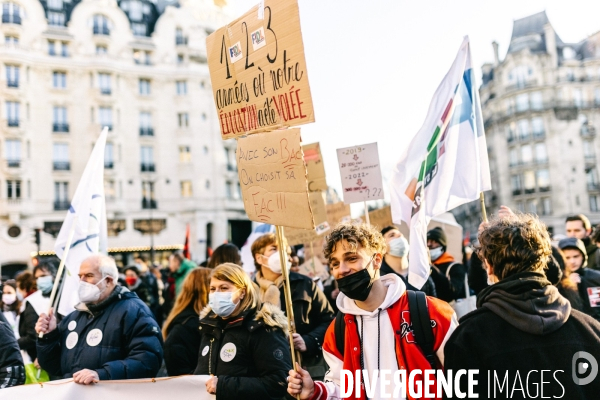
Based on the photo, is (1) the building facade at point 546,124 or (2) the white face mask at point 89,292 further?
(1) the building facade at point 546,124

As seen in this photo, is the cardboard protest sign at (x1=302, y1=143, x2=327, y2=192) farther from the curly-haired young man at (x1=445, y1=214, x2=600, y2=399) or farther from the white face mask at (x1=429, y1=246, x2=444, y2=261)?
the curly-haired young man at (x1=445, y1=214, x2=600, y2=399)

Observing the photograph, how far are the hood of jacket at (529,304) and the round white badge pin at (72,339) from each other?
313 centimetres

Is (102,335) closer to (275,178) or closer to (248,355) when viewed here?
(248,355)

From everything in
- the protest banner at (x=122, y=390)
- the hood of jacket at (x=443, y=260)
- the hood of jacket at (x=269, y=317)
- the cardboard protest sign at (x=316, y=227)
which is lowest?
the protest banner at (x=122, y=390)

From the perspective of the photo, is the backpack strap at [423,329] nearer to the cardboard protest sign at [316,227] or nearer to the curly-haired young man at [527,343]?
the curly-haired young man at [527,343]

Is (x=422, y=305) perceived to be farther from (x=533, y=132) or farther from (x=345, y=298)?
(x=533, y=132)

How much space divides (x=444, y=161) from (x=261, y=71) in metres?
2.22

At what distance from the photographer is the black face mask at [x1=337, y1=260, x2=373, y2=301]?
105 inches

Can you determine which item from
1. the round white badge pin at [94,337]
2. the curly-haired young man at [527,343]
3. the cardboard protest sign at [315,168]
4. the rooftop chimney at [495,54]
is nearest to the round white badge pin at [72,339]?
the round white badge pin at [94,337]

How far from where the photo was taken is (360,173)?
24.0ft

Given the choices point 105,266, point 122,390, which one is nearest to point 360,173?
point 105,266

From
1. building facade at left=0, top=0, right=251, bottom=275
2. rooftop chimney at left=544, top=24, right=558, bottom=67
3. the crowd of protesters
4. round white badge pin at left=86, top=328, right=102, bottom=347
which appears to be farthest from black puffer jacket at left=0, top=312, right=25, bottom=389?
rooftop chimney at left=544, top=24, right=558, bottom=67

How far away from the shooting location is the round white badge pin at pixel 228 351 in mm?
3422

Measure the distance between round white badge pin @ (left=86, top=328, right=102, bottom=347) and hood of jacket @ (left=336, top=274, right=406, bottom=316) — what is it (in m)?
2.08
